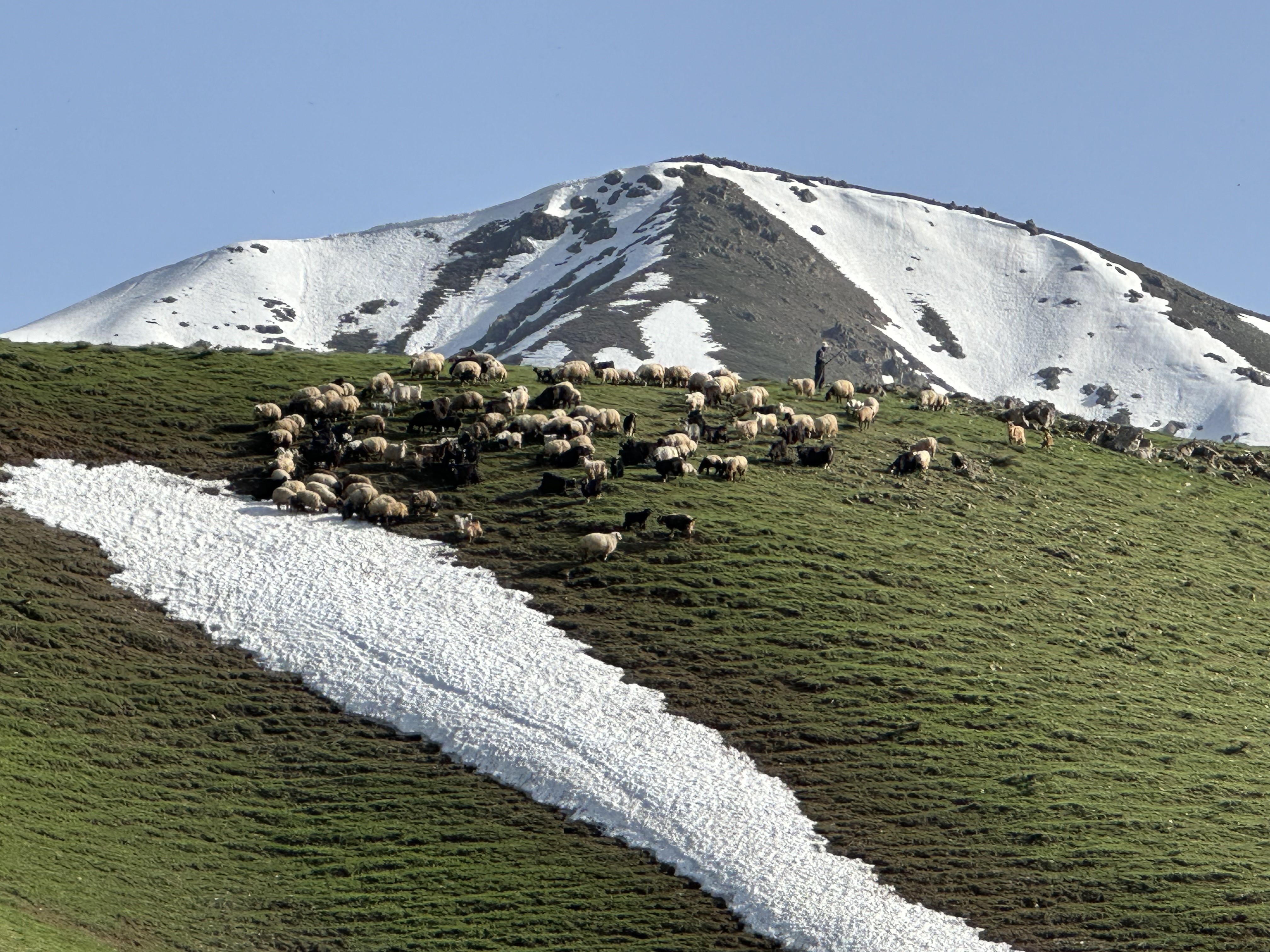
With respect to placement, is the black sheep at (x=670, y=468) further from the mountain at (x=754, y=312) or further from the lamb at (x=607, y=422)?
the mountain at (x=754, y=312)

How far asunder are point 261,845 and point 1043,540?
31.0 m

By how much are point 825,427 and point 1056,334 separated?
424 ft

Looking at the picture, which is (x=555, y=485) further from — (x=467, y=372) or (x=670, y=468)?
(x=467, y=372)

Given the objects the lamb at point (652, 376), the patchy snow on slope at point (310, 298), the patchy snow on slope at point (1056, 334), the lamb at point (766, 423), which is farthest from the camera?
the patchy snow on slope at point (310, 298)

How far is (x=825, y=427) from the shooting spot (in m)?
58.9

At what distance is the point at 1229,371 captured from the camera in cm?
16725

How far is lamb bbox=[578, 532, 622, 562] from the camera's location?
47000mm

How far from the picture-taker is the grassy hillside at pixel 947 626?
33.2 meters

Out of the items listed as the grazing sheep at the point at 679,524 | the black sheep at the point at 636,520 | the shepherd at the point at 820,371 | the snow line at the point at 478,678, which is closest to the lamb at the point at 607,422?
the black sheep at the point at 636,520

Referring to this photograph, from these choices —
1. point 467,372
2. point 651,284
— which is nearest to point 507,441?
point 467,372

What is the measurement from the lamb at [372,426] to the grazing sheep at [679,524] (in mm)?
12769

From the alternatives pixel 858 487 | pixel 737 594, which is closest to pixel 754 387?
pixel 858 487

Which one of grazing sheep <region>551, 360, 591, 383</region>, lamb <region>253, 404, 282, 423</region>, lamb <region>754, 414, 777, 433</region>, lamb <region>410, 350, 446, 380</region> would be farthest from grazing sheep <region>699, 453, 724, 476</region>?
lamb <region>253, 404, 282, 423</region>

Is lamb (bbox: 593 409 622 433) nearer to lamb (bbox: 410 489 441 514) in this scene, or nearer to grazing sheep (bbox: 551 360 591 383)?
grazing sheep (bbox: 551 360 591 383)
